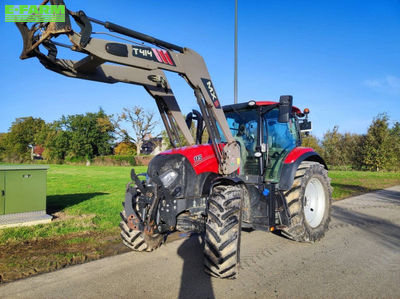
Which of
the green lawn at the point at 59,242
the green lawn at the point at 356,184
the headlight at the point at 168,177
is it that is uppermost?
the headlight at the point at 168,177

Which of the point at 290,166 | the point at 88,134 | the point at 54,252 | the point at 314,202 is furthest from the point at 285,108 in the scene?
the point at 88,134

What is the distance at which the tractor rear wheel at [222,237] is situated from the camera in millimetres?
3414

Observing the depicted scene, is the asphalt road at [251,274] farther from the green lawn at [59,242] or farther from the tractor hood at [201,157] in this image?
the tractor hood at [201,157]

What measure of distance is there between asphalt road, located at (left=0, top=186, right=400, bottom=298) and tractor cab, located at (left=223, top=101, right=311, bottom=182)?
1.30 meters

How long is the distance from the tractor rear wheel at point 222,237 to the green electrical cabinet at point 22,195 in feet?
16.1

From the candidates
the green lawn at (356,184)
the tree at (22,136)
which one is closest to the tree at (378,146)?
the green lawn at (356,184)

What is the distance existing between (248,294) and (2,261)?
359 centimetres

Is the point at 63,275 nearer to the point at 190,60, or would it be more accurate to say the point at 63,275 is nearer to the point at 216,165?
the point at 216,165

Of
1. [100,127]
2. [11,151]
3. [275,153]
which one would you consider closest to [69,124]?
[100,127]

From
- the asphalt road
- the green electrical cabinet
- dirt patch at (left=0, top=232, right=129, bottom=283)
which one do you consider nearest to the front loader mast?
the asphalt road

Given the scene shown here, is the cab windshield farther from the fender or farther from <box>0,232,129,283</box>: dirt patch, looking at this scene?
<box>0,232,129,283</box>: dirt patch

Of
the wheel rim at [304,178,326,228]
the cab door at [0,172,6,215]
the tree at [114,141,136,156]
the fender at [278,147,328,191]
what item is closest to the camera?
the fender at [278,147,328,191]

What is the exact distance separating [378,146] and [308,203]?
26.2m

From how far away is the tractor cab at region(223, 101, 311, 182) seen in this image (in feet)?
16.2
